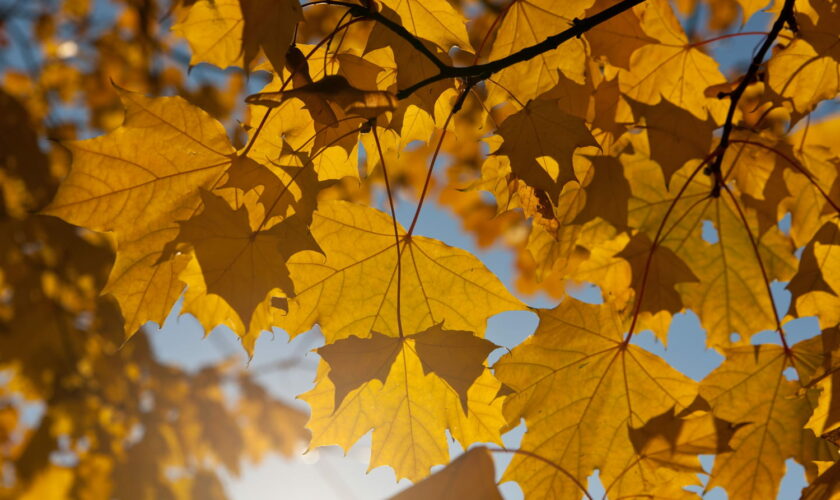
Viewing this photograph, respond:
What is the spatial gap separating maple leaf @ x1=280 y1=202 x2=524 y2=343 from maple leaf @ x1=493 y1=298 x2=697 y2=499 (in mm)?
94

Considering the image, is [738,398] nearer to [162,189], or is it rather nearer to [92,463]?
[162,189]

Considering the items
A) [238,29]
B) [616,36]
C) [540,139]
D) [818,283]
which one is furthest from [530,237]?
[238,29]

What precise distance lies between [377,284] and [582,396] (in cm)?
36

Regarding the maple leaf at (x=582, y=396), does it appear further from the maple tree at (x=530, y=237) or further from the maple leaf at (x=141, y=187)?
the maple leaf at (x=141, y=187)

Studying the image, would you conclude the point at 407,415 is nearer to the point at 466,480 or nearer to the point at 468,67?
the point at 466,480

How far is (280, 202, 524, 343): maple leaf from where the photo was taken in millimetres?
908

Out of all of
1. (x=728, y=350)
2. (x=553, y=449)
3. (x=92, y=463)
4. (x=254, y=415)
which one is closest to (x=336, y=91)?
(x=553, y=449)

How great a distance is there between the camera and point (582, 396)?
944 mm

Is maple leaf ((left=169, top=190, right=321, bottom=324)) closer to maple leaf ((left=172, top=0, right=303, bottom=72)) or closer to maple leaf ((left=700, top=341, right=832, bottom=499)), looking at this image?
maple leaf ((left=172, top=0, right=303, bottom=72))

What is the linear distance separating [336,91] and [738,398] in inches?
30.1

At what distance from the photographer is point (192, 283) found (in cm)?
83

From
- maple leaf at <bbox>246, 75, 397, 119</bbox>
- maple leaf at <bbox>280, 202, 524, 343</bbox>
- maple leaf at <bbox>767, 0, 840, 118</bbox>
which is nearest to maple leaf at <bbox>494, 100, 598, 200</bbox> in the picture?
maple leaf at <bbox>280, 202, 524, 343</bbox>

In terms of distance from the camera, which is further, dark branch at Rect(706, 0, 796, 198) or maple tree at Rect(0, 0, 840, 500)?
dark branch at Rect(706, 0, 796, 198)

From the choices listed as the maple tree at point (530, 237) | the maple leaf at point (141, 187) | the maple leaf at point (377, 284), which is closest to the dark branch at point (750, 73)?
the maple tree at point (530, 237)
